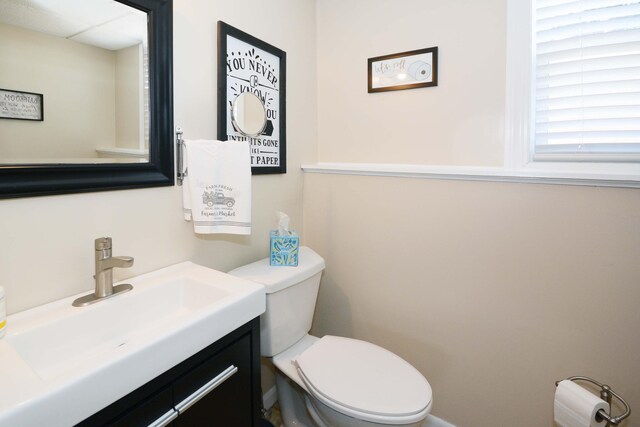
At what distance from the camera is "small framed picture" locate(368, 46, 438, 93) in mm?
1494

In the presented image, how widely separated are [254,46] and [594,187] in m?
1.42

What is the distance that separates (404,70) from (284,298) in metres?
1.15

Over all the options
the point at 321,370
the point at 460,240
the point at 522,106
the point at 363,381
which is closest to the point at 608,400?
the point at 460,240

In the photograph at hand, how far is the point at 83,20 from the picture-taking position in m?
0.96

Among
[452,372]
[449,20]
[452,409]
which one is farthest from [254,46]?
[452,409]

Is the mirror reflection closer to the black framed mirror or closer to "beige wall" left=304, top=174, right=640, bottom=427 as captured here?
the black framed mirror

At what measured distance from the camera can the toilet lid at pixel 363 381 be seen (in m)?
1.07

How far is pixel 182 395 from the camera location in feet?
2.67

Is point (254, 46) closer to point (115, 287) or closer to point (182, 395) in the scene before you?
point (115, 287)

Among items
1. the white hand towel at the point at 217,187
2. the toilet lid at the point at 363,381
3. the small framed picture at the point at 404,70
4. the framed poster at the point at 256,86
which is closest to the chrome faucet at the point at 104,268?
the white hand towel at the point at 217,187

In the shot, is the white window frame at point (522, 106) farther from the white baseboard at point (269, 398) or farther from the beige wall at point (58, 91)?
the white baseboard at point (269, 398)

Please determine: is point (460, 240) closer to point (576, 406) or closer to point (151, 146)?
point (576, 406)

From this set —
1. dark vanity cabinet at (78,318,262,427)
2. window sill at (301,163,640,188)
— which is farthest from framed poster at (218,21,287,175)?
dark vanity cabinet at (78,318,262,427)

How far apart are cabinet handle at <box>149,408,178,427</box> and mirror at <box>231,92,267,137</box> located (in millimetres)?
1027
